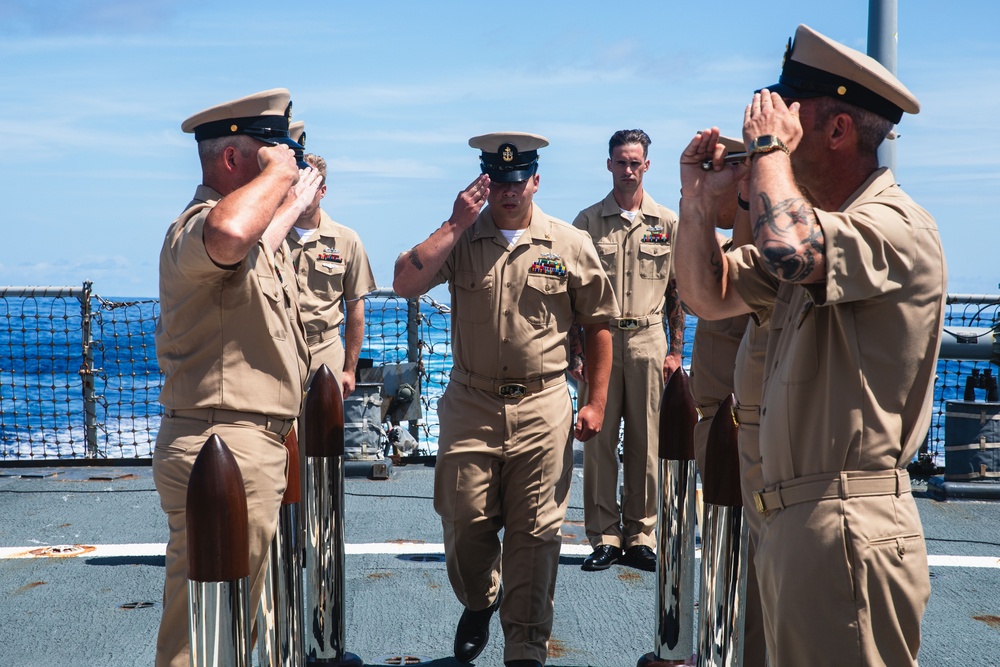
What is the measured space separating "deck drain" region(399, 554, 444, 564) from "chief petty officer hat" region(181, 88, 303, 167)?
10.4 ft

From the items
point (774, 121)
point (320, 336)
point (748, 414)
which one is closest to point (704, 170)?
point (774, 121)

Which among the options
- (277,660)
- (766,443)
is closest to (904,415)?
(766,443)

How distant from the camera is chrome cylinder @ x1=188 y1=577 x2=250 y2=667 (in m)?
2.41

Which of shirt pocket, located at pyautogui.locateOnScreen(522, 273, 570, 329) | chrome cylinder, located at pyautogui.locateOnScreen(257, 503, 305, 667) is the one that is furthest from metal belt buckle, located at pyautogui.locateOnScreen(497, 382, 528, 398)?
chrome cylinder, located at pyautogui.locateOnScreen(257, 503, 305, 667)

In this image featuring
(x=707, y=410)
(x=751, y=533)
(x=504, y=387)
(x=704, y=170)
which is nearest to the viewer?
(x=704, y=170)

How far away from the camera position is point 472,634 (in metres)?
4.52

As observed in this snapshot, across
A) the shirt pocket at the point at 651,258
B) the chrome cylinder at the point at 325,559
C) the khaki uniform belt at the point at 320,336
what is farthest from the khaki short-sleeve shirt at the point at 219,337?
the shirt pocket at the point at 651,258

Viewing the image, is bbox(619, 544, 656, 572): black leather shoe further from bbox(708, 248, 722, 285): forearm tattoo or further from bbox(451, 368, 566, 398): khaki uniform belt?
bbox(708, 248, 722, 285): forearm tattoo

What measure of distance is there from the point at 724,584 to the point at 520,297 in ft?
5.81

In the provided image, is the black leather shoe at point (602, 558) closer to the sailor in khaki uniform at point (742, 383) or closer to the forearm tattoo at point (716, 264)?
the sailor in khaki uniform at point (742, 383)

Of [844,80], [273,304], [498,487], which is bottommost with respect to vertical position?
[498,487]

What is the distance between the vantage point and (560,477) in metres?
4.69

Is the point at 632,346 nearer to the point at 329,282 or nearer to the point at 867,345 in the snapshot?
the point at 329,282

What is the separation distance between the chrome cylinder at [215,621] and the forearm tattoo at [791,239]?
1512 millimetres
